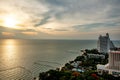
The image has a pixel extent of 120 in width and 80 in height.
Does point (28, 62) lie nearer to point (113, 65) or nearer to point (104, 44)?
point (113, 65)

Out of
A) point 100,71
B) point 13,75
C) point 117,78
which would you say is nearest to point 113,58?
point 100,71

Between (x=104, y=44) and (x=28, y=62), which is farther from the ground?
(x=104, y=44)

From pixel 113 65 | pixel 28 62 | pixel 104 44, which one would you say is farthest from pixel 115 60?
pixel 104 44

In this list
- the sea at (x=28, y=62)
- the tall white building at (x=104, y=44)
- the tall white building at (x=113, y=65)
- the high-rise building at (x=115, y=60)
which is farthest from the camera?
the tall white building at (x=104, y=44)

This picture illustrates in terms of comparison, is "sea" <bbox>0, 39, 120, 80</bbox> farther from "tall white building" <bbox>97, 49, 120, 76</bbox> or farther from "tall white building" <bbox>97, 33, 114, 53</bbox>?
"tall white building" <bbox>97, 49, 120, 76</bbox>

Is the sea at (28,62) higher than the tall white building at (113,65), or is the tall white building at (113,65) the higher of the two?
the tall white building at (113,65)

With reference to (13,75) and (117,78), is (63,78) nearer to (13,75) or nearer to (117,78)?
(117,78)

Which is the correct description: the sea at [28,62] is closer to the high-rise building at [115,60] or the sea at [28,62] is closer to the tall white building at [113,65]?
the tall white building at [113,65]

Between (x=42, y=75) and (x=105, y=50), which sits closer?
(x=42, y=75)

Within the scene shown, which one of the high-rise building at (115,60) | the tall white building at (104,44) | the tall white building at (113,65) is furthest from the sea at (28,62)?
the high-rise building at (115,60)

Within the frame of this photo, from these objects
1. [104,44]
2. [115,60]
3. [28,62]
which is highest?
[104,44]

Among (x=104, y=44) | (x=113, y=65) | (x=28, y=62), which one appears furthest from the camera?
(x=104, y=44)
